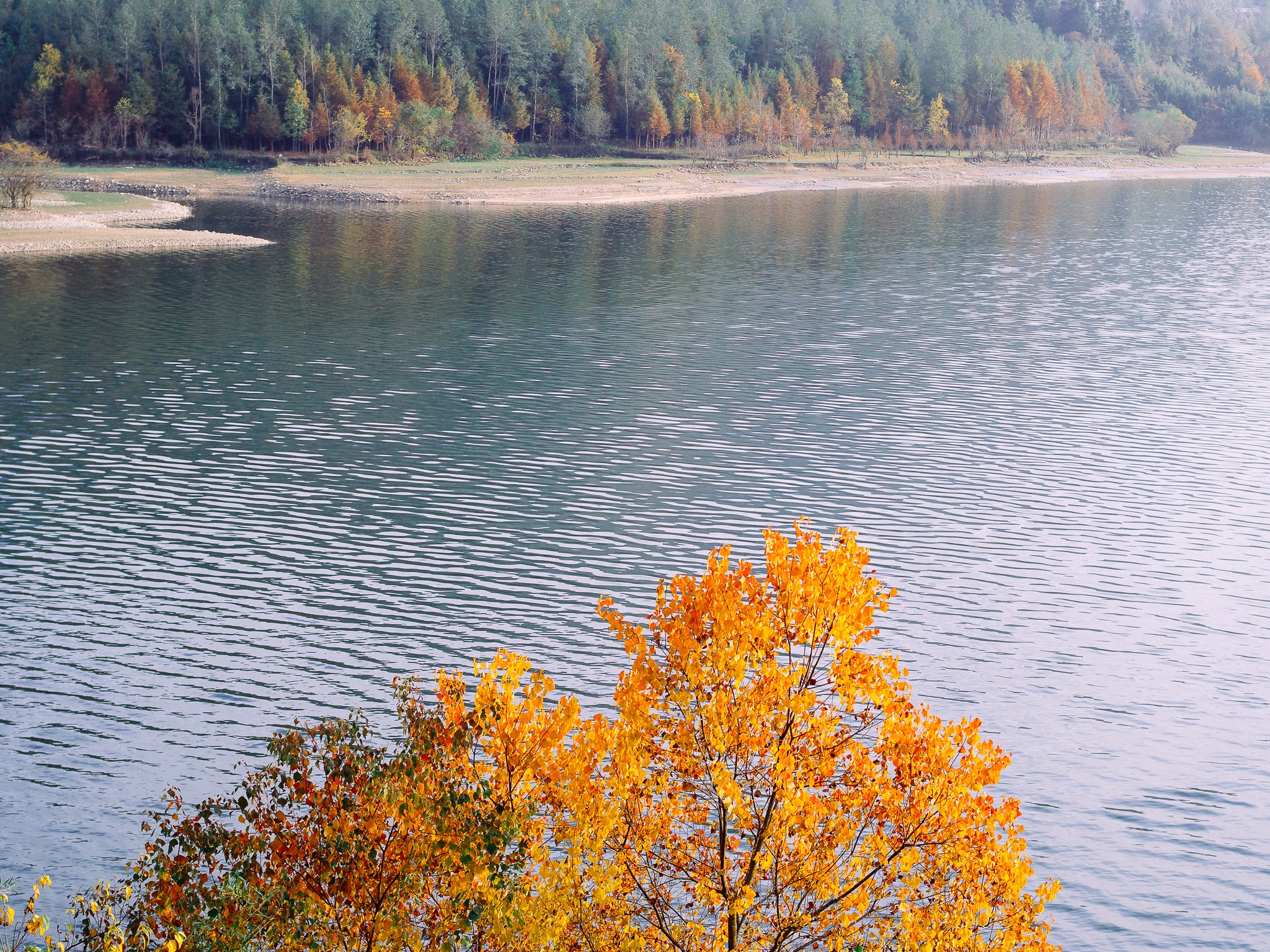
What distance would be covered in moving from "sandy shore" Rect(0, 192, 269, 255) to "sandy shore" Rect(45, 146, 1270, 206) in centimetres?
2962

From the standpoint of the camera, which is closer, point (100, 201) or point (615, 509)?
point (615, 509)

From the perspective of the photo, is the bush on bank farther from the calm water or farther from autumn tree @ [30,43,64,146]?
autumn tree @ [30,43,64,146]

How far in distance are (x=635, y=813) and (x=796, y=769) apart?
6.55ft

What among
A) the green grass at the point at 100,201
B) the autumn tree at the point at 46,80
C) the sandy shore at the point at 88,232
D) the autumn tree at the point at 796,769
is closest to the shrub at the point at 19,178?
the sandy shore at the point at 88,232

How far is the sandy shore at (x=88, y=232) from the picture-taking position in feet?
296

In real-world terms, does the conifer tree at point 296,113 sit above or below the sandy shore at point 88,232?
above

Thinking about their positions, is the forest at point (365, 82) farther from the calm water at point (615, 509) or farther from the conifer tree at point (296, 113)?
the calm water at point (615, 509)

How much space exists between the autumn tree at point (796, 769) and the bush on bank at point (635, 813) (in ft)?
0.10

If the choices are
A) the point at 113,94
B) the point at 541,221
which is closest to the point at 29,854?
the point at 541,221

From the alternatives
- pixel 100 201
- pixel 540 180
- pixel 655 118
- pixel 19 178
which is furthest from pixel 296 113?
pixel 19 178

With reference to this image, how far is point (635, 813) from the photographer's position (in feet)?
44.6

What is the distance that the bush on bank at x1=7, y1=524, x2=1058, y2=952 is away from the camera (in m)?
11.7

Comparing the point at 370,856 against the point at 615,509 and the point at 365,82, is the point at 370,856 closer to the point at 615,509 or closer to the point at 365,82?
the point at 615,509

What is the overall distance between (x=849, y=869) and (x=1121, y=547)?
905 inches
